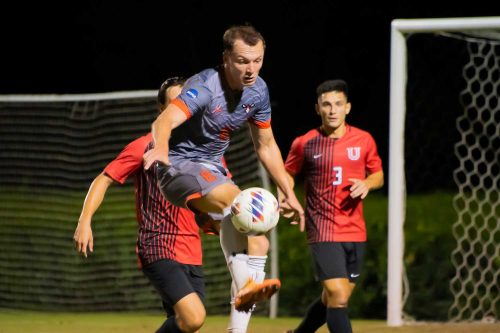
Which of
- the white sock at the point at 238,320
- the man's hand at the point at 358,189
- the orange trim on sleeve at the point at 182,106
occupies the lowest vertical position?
the white sock at the point at 238,320

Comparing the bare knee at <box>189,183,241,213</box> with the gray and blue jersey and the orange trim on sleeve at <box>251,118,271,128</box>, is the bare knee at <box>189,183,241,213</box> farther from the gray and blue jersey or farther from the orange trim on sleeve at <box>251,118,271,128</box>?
the orange trim on sleeve at <box>251,118,271,128</box>

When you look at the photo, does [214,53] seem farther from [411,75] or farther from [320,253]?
[320,253]

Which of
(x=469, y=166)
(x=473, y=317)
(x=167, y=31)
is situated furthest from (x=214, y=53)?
(x=473, y=317)

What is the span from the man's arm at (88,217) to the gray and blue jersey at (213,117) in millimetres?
442

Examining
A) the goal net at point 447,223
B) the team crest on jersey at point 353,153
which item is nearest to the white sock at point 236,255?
the team crest on jersey at point 353,153

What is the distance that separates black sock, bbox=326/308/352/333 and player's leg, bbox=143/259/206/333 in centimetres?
128

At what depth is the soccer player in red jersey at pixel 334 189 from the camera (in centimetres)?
766

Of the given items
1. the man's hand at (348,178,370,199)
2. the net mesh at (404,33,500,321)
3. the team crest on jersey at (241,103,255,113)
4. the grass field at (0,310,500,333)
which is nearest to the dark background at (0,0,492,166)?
the net mesh at (404,33,500,321)

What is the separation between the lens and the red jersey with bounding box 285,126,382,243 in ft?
25.5

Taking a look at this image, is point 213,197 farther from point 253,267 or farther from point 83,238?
point 83,238

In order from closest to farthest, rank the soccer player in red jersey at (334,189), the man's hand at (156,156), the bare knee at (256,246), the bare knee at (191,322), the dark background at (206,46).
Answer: the man's hand at (156,156) → the bare knee at (256,246) → the bare knee at (191,322) → the soccer player in red jersey at (334,189) → the dark background at (206,46)

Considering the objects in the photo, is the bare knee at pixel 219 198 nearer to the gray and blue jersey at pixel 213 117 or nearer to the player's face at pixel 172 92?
the gray and blue jersey at pixel 213 117

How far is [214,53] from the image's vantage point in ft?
52.1

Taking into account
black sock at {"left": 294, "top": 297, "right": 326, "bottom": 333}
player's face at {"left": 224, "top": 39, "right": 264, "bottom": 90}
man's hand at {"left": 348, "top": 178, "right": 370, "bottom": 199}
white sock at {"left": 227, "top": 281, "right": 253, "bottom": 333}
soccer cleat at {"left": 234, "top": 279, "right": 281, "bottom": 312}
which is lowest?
black sock at {"left": 294, "top": 297, "right": 326, "bottom": 333}
